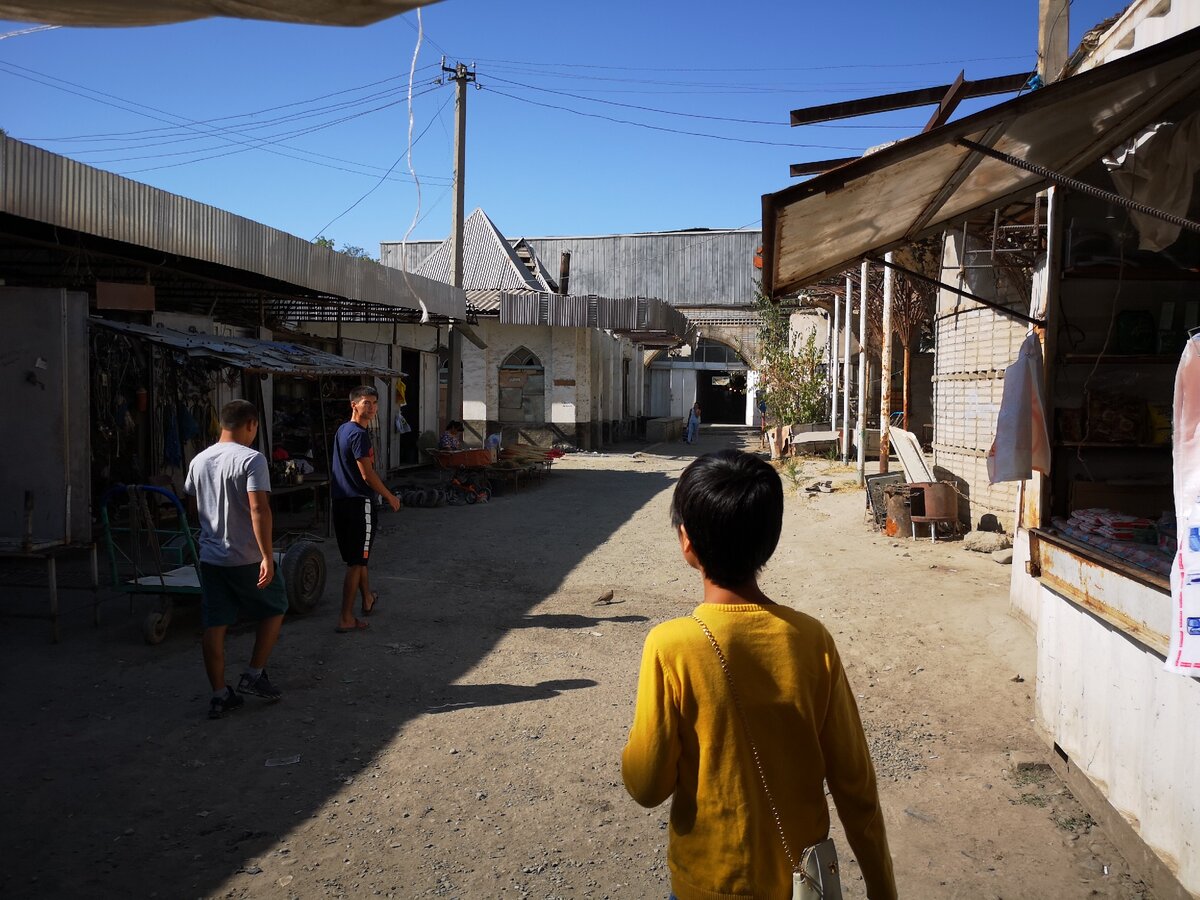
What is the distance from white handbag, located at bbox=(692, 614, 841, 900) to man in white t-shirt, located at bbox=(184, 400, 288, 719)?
3.61 m

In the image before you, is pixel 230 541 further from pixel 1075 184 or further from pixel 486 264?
pixel 486 264

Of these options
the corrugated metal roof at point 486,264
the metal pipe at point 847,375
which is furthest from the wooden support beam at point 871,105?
the corrugated metal roof at point 486,264

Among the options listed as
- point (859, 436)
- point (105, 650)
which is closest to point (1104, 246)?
point (105, 650)

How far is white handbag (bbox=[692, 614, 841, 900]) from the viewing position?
1805 mm

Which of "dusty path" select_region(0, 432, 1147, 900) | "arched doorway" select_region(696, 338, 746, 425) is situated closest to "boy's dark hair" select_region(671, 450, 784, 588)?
"dusty path" select_region(0, 432, 1147, 900)

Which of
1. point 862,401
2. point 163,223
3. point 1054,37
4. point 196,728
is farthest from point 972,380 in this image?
point 196,728

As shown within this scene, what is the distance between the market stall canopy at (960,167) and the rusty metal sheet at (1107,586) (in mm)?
1636

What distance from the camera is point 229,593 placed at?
16.4ft

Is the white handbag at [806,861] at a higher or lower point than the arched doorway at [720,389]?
lower

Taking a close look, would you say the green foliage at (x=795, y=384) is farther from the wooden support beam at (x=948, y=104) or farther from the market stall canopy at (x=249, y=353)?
the wooden support beam at (x=948, y=104)

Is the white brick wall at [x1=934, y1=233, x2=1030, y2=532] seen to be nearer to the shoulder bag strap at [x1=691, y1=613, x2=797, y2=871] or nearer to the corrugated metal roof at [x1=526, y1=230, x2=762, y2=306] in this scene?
the shoulder bag strap at [x1=691, y1=613, x2=797, y2=871]

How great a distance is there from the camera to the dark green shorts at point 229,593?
4930mm

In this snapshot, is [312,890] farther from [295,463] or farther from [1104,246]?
[295,463]

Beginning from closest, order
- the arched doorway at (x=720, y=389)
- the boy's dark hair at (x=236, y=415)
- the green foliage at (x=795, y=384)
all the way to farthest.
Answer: the boy's dark hair at (x=236, y=415)
the green foliage at (x=795, y=384)
the arched doorway at (x=720, y=389)
